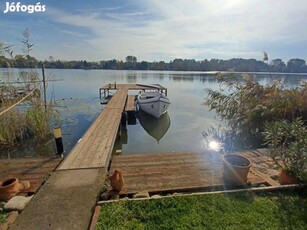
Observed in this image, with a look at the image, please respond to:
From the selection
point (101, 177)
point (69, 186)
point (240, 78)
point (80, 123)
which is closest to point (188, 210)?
point (101, 177)

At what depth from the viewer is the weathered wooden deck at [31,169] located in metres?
4.31

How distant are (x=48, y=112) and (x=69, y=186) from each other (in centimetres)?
592

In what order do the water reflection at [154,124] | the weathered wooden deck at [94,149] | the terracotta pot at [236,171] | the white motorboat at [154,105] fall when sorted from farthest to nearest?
the white motorboat at [154,105] → the water reflection at [154,124] → the weathered wooden deck at [94,149] → the terracotta pot at [236,171]

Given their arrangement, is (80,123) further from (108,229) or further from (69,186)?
(108,229)

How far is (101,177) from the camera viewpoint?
13.7 ft

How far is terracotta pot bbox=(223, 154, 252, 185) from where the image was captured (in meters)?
4.05

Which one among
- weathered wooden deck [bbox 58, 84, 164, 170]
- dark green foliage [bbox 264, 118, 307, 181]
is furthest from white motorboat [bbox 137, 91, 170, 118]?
dark green foliage [bbox 264, 118, 307, 181]

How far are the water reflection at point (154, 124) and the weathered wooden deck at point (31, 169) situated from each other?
18.2ft

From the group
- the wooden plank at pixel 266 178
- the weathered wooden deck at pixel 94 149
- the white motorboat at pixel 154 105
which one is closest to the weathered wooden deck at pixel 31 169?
the weathered wooden deck at pixel 94 149

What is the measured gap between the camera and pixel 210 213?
3.20 metres

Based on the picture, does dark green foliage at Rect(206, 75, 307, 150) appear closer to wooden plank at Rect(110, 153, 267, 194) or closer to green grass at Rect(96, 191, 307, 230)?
wooden plank at Rect(110, 153, 267, 194)

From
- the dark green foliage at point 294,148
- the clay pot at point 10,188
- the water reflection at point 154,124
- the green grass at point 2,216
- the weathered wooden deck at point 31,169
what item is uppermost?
the dark green foliage at point 294,148

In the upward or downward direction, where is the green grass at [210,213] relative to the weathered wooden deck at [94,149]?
downward

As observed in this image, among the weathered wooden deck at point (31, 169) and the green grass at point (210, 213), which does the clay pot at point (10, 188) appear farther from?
the green grass at point (210, 213)
